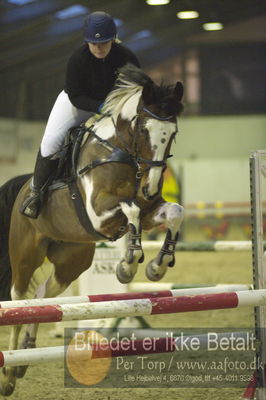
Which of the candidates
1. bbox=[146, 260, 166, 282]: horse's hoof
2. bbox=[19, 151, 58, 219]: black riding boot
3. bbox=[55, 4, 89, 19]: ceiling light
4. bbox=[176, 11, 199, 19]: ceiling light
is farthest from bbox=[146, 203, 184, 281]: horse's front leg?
bbox=[176, 11, 199, 19]: ceiling light

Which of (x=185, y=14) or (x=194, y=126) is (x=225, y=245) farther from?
(x=194, y=126)

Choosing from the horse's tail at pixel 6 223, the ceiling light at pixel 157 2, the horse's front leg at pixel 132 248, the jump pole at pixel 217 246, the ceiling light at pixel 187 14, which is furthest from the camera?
the ceiling light at pixel 187 14

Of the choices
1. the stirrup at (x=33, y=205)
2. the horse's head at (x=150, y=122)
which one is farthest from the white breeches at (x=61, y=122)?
the horse's head at (x=150, y=122)

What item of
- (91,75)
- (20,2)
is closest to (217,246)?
(91,75)

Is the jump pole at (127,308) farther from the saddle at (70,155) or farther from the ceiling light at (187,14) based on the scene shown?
the ceiling light at (187,14)

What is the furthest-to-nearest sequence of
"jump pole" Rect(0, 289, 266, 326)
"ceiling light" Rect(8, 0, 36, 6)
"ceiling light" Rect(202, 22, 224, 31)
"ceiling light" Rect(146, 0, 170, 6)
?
"ceiling light" Rect(202, 22, 224, 31) → "ceiling light" Rect(146, 0, 170, 6) → "ceiling light" Rect(8, 0, 36, 6) → "jump pole" Rect(0, 289, 266, 326)

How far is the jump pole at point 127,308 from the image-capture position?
2521 millimetres

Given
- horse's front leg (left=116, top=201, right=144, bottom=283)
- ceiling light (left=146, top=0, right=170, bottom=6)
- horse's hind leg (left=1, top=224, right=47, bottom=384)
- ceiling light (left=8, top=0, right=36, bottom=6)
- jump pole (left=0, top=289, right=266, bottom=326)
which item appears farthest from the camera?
ceiling light (left=146, top=0, right=170, bottom=6)

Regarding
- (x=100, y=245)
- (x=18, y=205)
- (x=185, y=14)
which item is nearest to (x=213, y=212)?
(x=185, y=14)

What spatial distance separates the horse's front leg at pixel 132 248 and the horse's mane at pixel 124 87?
65 cm

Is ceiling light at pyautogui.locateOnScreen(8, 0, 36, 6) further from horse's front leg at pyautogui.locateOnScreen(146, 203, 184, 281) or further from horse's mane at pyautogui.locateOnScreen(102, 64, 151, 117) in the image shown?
horse's front leg at pyautogui.locateOnScreen(146, 203, 184, 281)

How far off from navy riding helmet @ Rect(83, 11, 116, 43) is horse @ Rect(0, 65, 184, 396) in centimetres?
22

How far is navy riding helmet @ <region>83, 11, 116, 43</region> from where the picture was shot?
3.45 metres

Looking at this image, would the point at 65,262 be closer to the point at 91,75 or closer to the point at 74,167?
the point at 74,167
